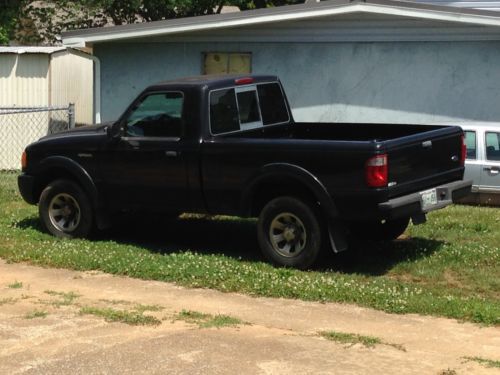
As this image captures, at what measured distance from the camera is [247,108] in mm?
9680

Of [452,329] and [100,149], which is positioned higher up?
[100,149]

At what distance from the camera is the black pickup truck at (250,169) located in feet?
26.8

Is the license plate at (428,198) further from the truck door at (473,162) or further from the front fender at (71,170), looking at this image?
the truck door at (473,162)

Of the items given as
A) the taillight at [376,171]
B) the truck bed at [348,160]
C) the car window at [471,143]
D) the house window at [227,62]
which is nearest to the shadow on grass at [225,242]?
the truck bed at [348,160]

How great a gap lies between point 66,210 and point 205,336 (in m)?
4.35

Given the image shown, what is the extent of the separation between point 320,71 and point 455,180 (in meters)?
6.84

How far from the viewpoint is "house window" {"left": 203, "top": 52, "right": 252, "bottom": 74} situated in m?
16.0

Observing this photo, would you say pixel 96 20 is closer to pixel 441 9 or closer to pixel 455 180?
pixel 441 9

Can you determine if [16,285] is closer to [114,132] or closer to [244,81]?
[114,132]

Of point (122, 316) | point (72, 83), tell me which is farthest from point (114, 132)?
point (72, 83)

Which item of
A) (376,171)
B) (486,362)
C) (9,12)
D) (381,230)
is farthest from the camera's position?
(9,12)

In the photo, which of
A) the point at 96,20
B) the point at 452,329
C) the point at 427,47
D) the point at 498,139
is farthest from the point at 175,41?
the point at 96,20

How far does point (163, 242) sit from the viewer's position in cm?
1038

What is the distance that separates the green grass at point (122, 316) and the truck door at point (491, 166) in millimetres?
8199
